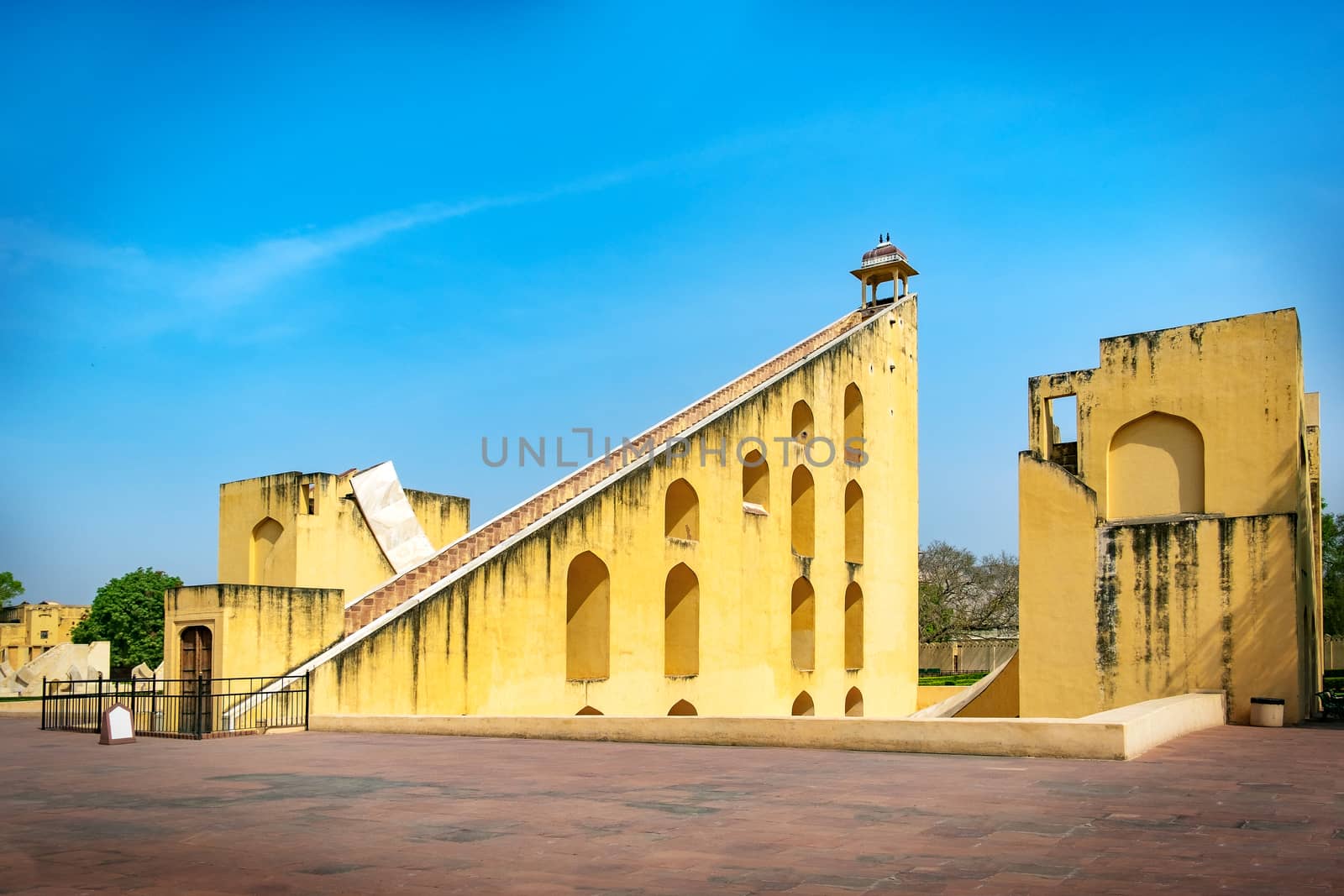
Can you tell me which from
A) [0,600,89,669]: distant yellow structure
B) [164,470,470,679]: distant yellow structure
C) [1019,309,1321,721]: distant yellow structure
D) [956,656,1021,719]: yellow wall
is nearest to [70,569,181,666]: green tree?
[0,600,89,669]: distant yellow structure

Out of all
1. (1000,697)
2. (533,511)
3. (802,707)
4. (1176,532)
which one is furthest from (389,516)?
(1176,532)

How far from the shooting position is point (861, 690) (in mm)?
23469

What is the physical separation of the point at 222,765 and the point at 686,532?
1085 centimetres

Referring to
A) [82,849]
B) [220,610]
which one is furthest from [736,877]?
[220,610]

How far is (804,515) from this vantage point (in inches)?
870

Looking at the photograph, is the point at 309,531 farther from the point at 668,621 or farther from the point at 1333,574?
the point at 1333,574

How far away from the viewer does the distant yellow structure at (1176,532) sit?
43.0 feet

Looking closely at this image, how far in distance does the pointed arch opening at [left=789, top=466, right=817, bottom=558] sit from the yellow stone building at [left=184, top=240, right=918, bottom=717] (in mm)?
28

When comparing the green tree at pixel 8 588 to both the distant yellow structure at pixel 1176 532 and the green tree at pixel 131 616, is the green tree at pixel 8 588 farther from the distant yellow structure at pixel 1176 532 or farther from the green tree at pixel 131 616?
the distant yellow structure at pixel 1176 532

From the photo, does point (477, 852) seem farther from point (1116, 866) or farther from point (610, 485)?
point (610, 485)

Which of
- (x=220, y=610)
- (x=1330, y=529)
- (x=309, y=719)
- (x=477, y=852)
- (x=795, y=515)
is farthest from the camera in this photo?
(x=1330, y=529)

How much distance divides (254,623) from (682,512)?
7342 mm

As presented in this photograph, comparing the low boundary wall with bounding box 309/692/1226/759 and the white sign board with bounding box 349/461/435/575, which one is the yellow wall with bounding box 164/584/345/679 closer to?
the low boundary wall with bounding box 309/692/1226/759

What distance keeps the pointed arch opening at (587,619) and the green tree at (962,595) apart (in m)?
31.7
